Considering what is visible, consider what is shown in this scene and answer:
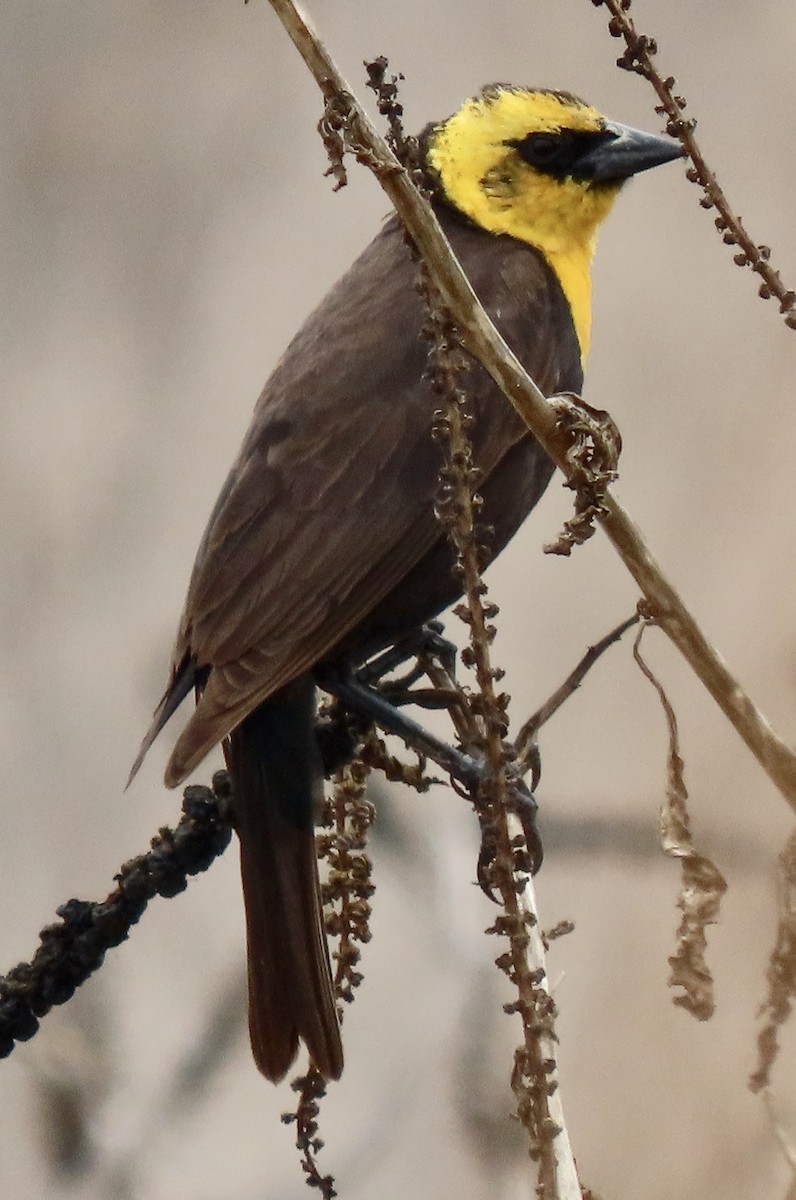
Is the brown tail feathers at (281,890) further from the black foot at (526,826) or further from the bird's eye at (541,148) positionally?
the bird's eye at (541,148)

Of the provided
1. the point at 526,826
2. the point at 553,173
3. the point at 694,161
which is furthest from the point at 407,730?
the point at 553,173

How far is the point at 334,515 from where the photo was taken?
1.96 m

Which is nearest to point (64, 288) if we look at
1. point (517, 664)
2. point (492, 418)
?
point (517, 664)

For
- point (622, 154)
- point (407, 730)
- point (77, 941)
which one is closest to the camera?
point (77, 941)

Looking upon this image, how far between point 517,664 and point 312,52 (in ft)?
6.27

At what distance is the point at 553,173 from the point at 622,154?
104 millimetres

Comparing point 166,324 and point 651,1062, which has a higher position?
point 166,324

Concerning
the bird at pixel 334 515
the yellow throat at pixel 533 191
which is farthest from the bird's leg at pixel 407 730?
the yellow throat at pixel 533 191

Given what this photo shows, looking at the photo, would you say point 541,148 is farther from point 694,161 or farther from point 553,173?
point 694,161

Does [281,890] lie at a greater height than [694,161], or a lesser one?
lesser

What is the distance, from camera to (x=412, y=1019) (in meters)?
2.69

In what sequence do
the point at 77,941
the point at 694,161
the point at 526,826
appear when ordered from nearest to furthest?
1. the point at 694,161
2. the point at 77,941
3. the point at 526,826

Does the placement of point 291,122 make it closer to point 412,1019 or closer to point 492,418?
point 492,418

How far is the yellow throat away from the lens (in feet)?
7.74
